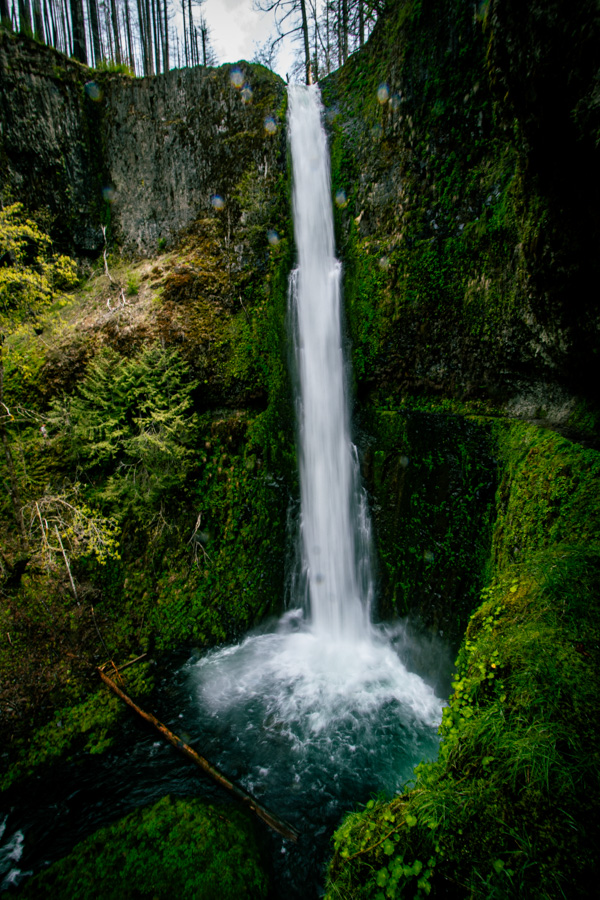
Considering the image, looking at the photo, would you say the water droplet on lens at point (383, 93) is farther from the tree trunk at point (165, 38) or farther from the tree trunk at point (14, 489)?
the tree trunk at point (165, 38)

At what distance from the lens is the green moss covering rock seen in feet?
11.1

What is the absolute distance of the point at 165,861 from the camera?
355cm

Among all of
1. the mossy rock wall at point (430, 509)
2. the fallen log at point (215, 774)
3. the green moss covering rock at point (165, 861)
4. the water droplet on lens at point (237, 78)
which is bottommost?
the fallen log at point (215, 774)

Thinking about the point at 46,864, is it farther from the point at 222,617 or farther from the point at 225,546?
the point at 225,546

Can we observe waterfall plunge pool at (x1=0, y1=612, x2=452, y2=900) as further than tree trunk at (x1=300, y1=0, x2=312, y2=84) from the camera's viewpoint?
No

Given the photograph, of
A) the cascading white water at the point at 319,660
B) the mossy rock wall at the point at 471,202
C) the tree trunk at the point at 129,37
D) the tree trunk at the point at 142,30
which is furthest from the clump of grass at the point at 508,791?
the tree trunk at the point at 129,37

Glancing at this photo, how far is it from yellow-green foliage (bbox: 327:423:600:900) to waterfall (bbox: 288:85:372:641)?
405 cm

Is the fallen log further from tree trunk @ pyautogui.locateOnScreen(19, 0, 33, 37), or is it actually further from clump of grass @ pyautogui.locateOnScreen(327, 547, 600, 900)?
tree trunk @ pyautogui.locateOnScreen(19, 0, 33, 37)

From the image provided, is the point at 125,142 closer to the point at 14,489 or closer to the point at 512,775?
the point at 14,489

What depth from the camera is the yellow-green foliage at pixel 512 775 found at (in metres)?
1.57

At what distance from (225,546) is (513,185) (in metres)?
7.91

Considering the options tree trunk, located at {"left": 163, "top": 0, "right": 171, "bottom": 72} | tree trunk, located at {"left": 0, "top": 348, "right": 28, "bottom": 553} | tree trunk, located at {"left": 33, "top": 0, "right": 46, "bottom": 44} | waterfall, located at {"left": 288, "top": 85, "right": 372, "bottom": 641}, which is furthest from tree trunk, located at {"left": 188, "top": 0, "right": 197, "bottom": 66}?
tree trunk, located at {"left": 0, "top": 348, "right": 28, "bottom": 553}

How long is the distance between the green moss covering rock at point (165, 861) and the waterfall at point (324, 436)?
3.68 meters

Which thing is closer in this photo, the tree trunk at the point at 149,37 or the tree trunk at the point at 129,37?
the tree trunk at the point at 149,37
